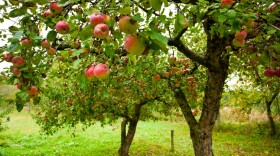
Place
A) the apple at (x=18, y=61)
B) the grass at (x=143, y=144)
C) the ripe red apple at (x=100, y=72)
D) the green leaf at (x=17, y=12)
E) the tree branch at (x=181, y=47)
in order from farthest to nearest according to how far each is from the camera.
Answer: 1. the grass at (x=143, y=144)
2. the tree branch at (x=181, y=47)
3. the apple at (x=18, y=61)
4. the green leaf at (x=17, y=12)
5. the ripe red apple at (x=100, y=72)

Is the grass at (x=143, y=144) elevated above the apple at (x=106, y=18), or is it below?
below

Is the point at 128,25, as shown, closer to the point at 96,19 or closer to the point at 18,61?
the point at 96,19

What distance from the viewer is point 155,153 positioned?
13453 mm

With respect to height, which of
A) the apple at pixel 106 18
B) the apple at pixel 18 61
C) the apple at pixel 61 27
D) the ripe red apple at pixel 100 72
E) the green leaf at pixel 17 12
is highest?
the green leaf at pixel 17 12

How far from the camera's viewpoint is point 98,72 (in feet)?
5.06

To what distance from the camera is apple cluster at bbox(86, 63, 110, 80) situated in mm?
1542

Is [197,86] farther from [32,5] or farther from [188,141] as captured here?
[188,141]

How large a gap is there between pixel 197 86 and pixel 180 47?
306 centimetres

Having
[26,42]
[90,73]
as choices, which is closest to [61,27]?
[26,42]

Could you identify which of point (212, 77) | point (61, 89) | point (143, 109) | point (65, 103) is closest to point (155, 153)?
point (143, 109)

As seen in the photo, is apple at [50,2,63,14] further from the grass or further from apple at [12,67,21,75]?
the grass

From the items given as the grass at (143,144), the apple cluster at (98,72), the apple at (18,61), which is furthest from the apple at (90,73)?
the grass at (143,144)

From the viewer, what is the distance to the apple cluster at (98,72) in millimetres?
1542

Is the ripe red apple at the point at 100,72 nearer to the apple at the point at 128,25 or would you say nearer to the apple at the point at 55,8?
the apple at the point at 128,25
